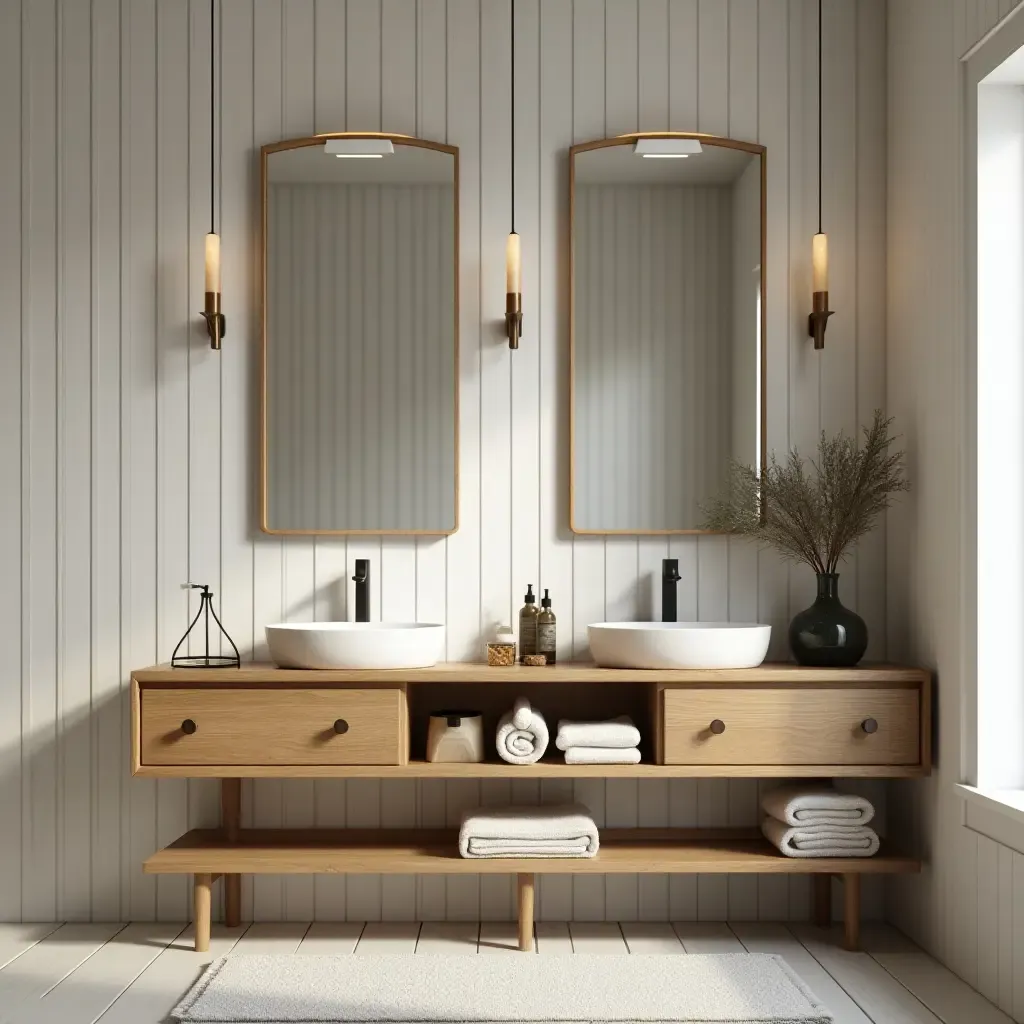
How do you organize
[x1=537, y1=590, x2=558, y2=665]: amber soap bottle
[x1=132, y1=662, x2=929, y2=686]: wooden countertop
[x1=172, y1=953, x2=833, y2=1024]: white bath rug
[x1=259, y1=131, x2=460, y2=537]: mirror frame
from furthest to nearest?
[x1=259, y1=131, x2=460, y2=537]: mirror frame → [x1=537, y1=590, x2=558, y2=665]: amber soap bottle → [x1=132, y1=662, x2=929, y2=686]: wooden countertop → [x1=172, y1=953, x2=833, y2=1024]: white bath rug

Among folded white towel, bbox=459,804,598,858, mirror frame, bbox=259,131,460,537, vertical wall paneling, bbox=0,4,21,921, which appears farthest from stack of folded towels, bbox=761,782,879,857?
vertical wall paneling, bbox=0,4,21,921

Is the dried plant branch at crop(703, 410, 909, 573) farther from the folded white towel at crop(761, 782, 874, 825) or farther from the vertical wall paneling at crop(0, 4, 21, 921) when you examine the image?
the vertical wall paneling at crop(0, 4, 21, 921)

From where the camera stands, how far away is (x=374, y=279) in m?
3.16

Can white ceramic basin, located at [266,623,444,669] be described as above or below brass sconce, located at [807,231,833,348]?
below

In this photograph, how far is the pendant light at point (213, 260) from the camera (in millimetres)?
3055

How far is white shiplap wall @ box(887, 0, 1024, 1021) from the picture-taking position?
8.42 feet

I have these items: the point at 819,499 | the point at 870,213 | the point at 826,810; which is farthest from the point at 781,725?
the point at 870,213

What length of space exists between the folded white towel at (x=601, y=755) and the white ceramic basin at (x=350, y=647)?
42 centimetres

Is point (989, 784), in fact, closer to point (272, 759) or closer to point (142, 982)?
point (272, 759)

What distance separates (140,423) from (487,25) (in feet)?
4.64

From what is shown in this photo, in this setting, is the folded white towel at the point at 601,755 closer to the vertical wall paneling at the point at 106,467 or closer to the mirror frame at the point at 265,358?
the mirror frame at the point at 265,358

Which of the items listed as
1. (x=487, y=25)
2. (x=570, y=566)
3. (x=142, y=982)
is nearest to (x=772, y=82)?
(x=487, y=25)

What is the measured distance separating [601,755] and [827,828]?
58 centimetres

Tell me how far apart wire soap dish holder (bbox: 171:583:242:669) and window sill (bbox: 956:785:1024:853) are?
68.5 inches
